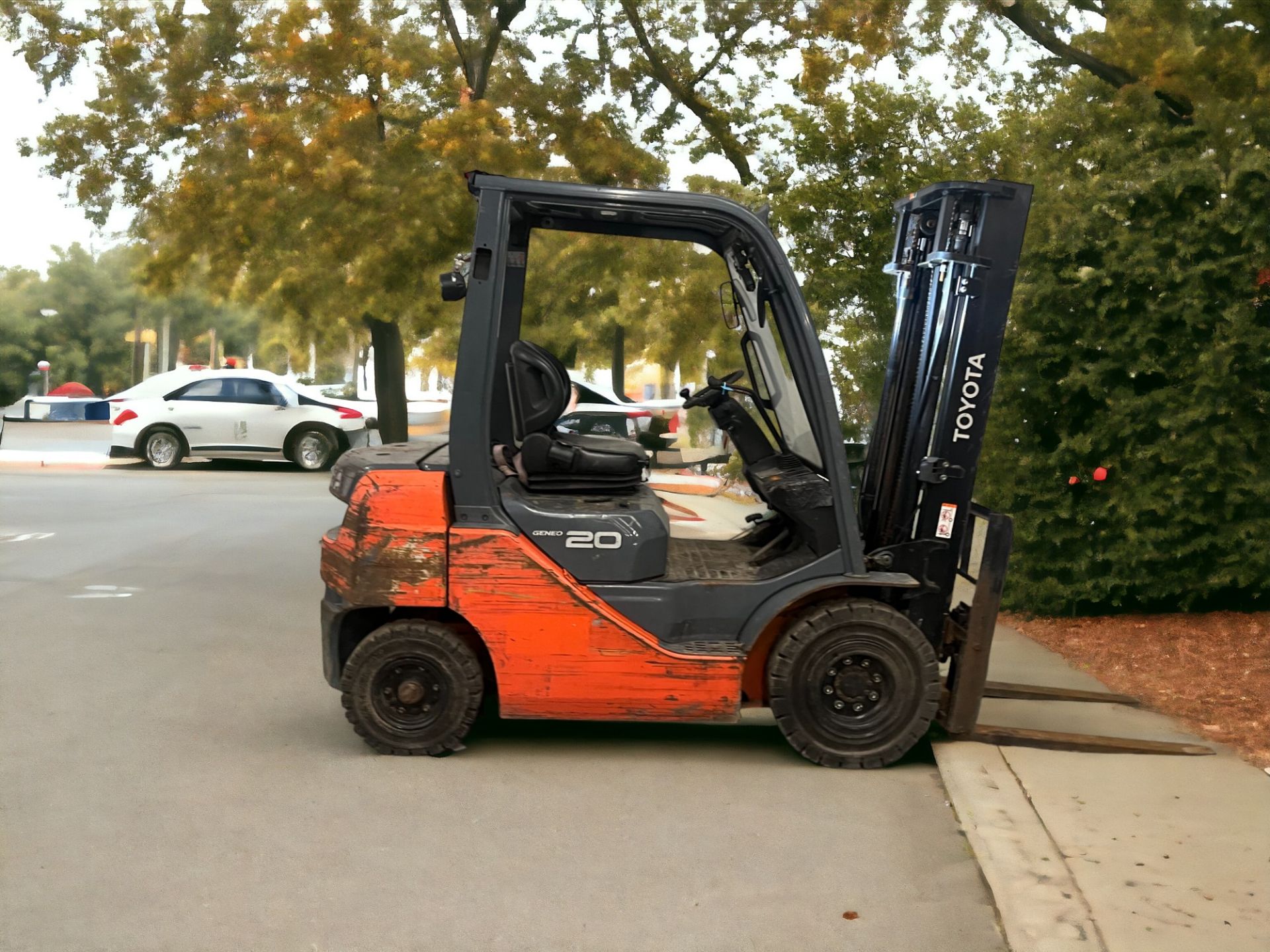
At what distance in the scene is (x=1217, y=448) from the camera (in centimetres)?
978

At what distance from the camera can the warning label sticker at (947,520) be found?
688 cm

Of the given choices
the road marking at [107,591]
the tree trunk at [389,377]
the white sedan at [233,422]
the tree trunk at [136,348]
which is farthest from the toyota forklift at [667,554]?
the tree trunk at [136,348]

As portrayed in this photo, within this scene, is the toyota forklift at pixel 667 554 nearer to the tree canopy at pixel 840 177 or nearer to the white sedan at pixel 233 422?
the tree canopy at pixel 840 177

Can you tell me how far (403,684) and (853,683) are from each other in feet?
6.75

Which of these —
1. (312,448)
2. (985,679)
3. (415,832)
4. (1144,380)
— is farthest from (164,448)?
(415,832)

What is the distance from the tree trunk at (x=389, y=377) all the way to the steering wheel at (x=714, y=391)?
21.5 metres

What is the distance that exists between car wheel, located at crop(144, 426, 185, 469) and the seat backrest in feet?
72.1

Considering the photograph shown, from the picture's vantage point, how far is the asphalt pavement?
4750 millimetres

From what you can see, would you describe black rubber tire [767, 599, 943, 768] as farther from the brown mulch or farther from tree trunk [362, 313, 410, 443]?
tree trunk [362, 313, 410, 443]

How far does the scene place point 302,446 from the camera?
90.4ft

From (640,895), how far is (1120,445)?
6.33 metres

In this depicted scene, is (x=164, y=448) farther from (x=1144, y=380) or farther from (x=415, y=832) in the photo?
(x=415, y=832)

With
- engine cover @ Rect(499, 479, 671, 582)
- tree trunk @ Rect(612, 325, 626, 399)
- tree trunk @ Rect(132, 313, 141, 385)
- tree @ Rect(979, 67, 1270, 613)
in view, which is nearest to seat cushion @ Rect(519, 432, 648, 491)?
engine cover @ Rect(499, 479, 671, 582)

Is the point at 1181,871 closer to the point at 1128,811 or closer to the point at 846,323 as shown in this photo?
the point at 1128,811
